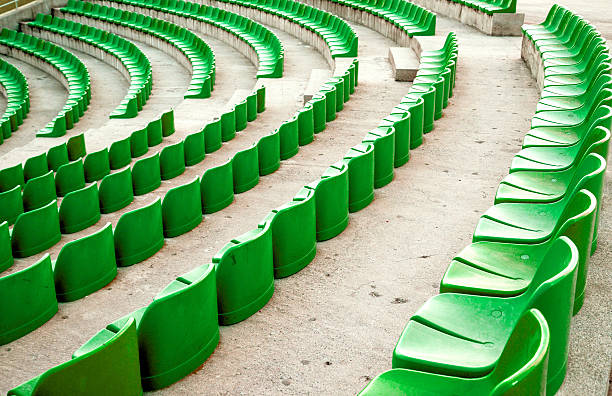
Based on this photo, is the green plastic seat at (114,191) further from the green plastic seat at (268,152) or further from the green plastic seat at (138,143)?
the green plastic seat at (138,143)

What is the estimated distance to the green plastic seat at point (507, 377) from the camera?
4.64 feet

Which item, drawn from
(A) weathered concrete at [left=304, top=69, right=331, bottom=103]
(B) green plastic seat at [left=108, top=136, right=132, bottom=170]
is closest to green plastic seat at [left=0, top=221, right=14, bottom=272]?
(B) green plastic seat at [left=108, top=136, right=132, bottom=170]

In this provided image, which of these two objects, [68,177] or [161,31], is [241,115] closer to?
[68,177]

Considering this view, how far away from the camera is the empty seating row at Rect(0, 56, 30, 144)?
30.0 feet

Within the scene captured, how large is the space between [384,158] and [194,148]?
1.89 m

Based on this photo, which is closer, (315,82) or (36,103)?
(315,82)

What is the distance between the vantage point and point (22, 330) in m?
2.86

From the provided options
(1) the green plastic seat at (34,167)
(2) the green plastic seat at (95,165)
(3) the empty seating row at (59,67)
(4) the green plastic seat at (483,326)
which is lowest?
(3) the empty seating row at (59,67)

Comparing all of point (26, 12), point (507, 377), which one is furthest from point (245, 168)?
point (26, 12)

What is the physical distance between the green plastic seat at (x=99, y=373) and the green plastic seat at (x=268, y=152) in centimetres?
281

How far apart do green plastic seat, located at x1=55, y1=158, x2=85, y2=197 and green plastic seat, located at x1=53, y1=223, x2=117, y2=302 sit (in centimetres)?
205

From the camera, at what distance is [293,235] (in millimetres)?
3018

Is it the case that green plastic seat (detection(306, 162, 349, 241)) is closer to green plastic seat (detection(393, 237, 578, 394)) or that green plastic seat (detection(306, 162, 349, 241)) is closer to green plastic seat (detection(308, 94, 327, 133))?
green plastic seat (detection(393, 237, 578, 394))

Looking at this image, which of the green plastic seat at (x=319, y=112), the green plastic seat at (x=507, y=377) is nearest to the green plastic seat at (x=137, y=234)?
the green plastic seat at (x=507, y=377)
